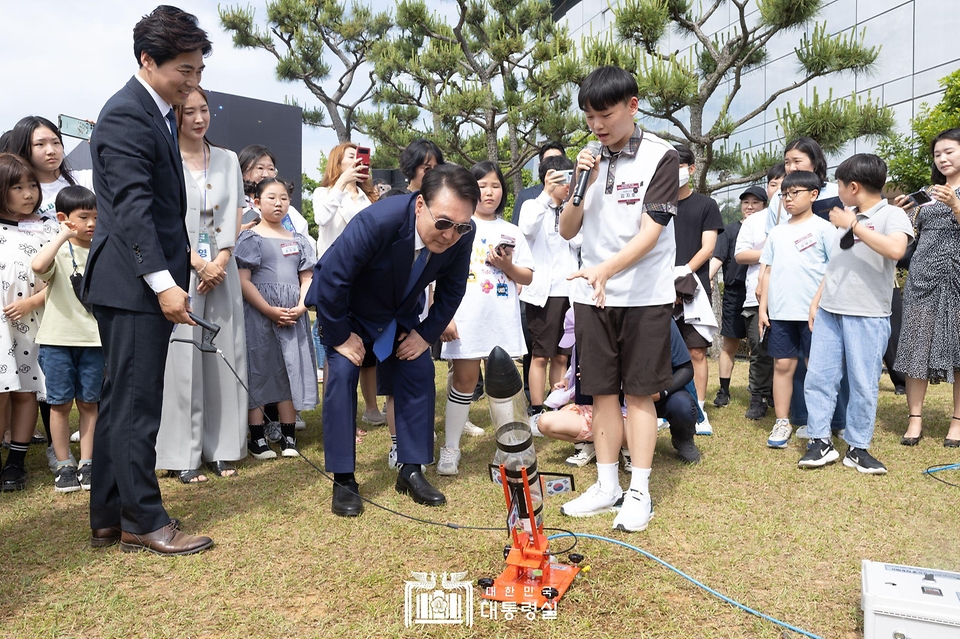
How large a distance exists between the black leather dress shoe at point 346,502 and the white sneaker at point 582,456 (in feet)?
4.33

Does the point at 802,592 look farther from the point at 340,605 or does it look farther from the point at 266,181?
the point at 266,181

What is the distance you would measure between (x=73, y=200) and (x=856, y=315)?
4.16 meters

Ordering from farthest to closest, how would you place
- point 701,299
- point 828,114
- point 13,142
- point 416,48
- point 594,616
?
1. point 416,48
2. point 828,114
3. point 701,299
4. point 13,142
5. point 594,616

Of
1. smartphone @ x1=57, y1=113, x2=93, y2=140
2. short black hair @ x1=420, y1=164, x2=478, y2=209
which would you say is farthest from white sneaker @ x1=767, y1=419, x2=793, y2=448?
smartphone @ x1=57, y1=113, x2=93, y2=140

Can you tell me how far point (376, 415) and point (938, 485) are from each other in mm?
3423

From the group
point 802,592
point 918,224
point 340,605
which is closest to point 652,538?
point 802,592

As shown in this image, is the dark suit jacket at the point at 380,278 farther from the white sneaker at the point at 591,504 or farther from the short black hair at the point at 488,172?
the white sneaker at the point at 591,504

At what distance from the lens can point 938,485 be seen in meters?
3.48

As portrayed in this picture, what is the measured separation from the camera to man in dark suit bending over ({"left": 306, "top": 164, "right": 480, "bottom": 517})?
296cm

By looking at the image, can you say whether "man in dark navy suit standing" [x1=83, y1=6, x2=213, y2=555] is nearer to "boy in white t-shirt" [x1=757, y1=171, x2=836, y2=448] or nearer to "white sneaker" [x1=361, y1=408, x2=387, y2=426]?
"white sneaker" [x1=361, y1=408, x2=387, y2=426]

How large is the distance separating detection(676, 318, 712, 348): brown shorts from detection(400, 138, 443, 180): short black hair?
210 centimetres

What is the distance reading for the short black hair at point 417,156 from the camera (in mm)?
3980

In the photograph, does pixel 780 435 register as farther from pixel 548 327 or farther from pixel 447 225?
pixel 447 225

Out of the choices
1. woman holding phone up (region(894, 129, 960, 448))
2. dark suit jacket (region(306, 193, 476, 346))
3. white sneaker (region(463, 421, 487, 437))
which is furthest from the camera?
white sneaker (region(463, 421, 487, 437))
